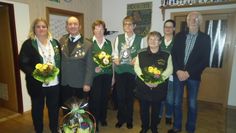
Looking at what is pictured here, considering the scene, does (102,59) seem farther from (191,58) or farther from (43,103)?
(191,58)

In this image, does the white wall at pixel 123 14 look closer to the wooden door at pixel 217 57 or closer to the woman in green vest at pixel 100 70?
the wooden door at pixel 217 57

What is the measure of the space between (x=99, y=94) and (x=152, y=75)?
86 centimetres

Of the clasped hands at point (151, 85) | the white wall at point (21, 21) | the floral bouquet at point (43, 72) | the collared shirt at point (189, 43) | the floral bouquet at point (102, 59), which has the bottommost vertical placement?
the clasped hands at point (151, 85)

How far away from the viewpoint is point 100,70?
2498mm

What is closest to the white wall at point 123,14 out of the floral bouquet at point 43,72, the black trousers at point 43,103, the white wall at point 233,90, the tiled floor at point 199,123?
the white wall at point 233,90

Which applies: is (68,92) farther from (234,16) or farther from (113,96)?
(234,16)

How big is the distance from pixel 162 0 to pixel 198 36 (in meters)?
2.17

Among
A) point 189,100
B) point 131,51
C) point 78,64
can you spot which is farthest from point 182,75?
point 78,64

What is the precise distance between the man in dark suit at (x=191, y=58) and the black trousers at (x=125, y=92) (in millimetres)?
591

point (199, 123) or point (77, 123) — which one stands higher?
point (77, 123)

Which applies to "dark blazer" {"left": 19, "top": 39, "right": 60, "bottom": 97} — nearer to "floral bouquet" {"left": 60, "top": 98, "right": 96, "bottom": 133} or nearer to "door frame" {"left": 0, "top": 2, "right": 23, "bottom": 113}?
"floral bouquet" {"left": 60, "top": 98, "right": 96, "bottom": 133}

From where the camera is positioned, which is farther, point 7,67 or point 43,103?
point 7,67

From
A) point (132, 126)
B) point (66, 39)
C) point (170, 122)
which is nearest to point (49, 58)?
point (66, 39)

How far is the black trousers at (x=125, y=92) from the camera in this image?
2586 millimetres
